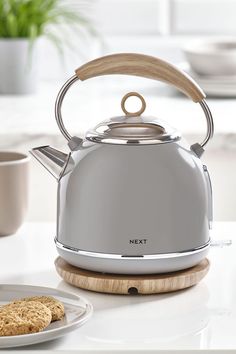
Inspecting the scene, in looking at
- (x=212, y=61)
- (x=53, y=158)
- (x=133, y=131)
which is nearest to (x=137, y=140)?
(x=133, y=131)

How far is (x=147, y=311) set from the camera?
1.21 meters

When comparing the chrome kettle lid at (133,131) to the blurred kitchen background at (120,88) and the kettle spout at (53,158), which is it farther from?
the blurred kitchen background at (120,88)

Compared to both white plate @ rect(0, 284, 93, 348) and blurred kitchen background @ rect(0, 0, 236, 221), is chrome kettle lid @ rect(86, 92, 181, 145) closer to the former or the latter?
white plate @ rect(0, 284, 93, 348)

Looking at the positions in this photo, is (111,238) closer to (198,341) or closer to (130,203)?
(130,203)

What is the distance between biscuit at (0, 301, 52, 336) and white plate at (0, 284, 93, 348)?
0.04 ft

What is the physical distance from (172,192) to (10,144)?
0.96m

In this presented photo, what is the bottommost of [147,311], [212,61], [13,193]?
[147,311]

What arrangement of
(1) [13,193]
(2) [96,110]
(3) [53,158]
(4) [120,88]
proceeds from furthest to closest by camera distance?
1. (4) [120,88]
2. (2) [96,110]
3. (1) [13,193]
4. (3) [53,158]

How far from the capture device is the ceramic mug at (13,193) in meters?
1.52

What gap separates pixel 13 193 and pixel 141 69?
35 cm

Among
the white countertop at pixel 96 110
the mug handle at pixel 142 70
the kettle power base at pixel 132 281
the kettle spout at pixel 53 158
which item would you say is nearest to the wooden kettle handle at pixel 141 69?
the mug handle at pixel 142 70

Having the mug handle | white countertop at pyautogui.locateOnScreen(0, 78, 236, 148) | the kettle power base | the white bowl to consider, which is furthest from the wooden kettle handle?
the white bowl

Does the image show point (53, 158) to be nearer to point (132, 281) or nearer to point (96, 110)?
point (132, 281)

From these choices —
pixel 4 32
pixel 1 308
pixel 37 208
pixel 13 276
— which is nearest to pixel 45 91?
pixel 4 32
